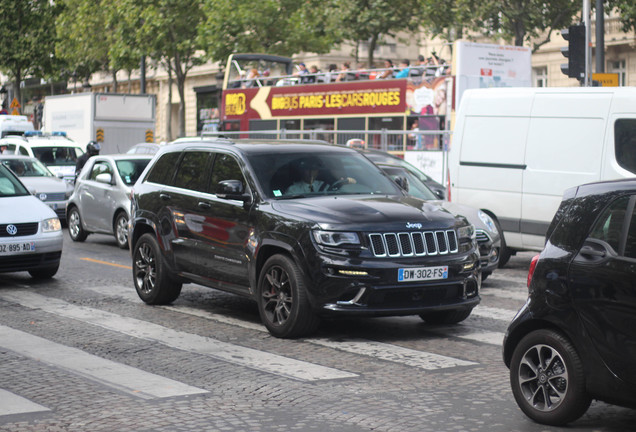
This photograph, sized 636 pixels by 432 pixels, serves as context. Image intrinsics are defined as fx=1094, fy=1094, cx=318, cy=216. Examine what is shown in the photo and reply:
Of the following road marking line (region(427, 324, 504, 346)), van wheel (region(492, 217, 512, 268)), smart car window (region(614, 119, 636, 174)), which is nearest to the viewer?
road marking line (region(427, 324, 504, 346))

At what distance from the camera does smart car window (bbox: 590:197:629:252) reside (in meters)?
5.88

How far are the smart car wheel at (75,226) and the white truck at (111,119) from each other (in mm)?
14593

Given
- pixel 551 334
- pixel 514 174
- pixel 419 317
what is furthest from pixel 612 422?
pixel 514 174

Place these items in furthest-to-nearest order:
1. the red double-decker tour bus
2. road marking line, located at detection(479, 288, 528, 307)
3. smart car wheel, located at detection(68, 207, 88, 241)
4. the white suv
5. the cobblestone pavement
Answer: the white suv < the red double-decker tour bus < smart car wheel, located at detection(68, 207, 88, 241) < road marking line, located at detection(479, 288, 528, 307) < the cobblestone pavement

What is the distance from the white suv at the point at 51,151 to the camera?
2689 centimetres

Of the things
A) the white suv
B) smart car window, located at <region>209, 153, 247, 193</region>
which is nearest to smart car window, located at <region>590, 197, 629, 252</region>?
smart car window, located at <region>209, 153, 247, 193</region>

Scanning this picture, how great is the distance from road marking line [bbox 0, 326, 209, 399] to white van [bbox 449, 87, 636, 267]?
23.8 ft

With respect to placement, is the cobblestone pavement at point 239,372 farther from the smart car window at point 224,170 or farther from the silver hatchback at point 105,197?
the silver hatchback at point 105,197

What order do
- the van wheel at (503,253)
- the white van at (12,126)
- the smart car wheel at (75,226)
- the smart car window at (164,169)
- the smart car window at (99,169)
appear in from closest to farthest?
the smart car window at (164,169), the van wheel at (503,253), the smart car window at (99,169), the smart car wheel at (75,226), the white van at (12,126)

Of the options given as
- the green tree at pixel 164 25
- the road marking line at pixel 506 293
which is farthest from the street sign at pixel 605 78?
the green tree at pixel 164 25

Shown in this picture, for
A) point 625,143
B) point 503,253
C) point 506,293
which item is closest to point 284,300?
point 506,293

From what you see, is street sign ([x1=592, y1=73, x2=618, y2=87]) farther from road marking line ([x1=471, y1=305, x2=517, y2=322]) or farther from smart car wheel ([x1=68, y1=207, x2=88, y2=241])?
road marking line ([x1=471, y1=305, x2=517, y2=322])

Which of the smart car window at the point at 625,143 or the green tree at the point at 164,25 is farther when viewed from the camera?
the green tree at the point at 164,25

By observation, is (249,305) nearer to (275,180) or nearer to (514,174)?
(275,180)
